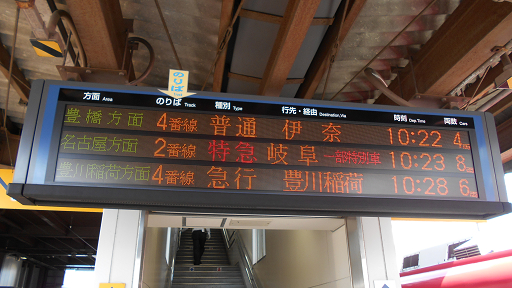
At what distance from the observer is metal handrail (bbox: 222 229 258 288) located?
7.80 metres

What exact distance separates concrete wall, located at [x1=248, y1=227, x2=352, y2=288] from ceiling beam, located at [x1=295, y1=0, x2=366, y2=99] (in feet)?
5.33

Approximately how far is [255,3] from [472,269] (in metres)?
3.12

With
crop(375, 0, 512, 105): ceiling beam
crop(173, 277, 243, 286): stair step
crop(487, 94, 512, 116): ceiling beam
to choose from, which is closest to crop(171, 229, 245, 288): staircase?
crop(173, 277, 243, 286): stair step

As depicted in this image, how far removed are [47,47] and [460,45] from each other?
3.17m

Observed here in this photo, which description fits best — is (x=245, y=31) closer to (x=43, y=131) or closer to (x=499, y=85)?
(x=43, y=131)

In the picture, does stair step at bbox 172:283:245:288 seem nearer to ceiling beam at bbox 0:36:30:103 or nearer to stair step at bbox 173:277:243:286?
stair step at bbox 173:277:243:286

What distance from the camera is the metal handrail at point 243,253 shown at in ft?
25.6

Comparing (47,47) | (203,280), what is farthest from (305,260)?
(47,47)

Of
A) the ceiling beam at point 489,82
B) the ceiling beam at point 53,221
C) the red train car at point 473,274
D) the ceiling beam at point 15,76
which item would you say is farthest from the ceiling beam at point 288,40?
the ceiling beam at point 53,221

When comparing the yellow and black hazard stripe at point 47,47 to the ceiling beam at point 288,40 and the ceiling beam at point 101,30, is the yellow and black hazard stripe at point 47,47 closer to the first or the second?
the ceiling beam at point 101,30

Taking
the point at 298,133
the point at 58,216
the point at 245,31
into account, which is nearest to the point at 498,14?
the point at 298,133

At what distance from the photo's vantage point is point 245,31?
317cm

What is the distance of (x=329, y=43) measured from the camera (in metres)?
3.18

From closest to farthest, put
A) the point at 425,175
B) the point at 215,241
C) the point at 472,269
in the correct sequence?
the point at 425,175
the point at 472,269
the point at 215,241
